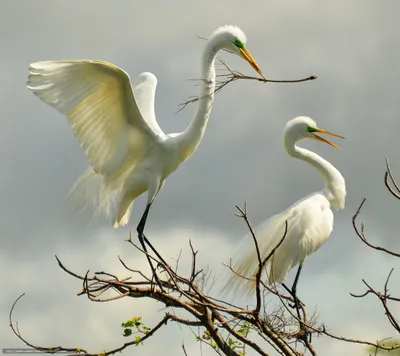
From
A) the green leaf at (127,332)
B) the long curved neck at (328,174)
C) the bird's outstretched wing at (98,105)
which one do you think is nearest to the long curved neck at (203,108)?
the bird's outstretched wing at (98,105)

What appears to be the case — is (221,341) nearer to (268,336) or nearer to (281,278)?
(268,336)

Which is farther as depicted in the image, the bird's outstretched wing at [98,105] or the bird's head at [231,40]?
the bird's head at [231,40]

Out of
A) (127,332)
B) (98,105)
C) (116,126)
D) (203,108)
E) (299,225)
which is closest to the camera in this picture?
(127,332)

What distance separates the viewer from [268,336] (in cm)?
556

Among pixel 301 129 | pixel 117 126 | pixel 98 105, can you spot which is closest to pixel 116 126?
pixel 117 126

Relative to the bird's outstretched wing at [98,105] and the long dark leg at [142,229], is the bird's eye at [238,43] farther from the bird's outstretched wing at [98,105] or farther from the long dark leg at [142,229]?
the long dark leg at [142,229]

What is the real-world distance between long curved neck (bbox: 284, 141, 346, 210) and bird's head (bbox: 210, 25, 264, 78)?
2567 millimetres

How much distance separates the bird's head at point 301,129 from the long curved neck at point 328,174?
88mm

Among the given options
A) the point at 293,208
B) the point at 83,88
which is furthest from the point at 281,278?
the point at 83,88

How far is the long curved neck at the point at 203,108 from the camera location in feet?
23.6

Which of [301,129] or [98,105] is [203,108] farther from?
[301,129]

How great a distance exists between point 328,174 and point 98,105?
11.4 ft

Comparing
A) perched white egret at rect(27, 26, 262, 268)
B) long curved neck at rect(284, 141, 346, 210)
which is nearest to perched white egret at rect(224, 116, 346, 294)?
long curved neck at rect(284, 141, 346, 210)

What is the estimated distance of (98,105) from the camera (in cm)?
683
